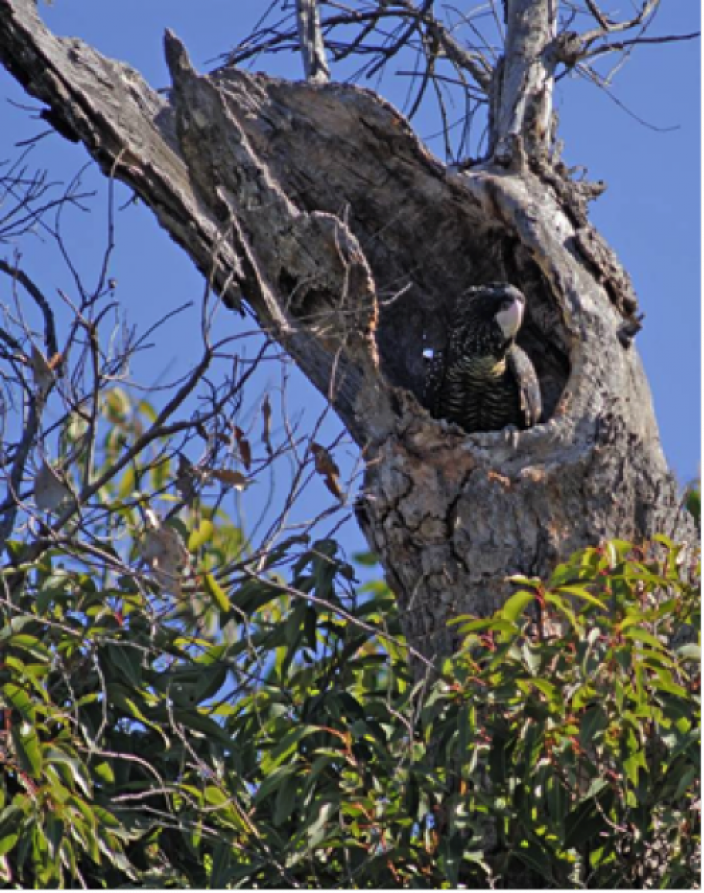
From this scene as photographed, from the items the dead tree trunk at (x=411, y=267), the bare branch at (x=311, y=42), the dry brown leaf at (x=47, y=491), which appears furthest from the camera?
the bare branch at (x=311, y=42)

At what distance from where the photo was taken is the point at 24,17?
4383mm

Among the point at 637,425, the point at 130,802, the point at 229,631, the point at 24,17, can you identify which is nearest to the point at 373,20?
the point at 24,17

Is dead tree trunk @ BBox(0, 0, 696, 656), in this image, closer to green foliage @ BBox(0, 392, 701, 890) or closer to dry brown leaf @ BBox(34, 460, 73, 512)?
green foliage @ BBox(0, 392, 701, 890)

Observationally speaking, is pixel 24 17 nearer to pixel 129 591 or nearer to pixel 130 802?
pixel 129 591

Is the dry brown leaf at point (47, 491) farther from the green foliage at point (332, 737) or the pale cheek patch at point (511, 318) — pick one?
the pale cheek patch at point (511, 318)

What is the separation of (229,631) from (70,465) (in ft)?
2.00

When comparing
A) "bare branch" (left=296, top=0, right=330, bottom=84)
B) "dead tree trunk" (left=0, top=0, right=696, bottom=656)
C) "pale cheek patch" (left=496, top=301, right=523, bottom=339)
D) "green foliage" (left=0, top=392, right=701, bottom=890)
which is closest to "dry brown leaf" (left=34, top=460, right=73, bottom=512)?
"green foliage" (left=0, top=392, right=701, bottom=890)

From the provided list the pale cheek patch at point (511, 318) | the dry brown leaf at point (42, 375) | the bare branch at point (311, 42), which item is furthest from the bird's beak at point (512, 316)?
the dry brown leaf at point (42, 375)

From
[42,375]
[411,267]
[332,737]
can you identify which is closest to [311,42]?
[411,267]

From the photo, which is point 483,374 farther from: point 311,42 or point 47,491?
point 47,491

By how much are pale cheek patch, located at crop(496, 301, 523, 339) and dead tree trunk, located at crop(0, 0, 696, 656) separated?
0.10 m

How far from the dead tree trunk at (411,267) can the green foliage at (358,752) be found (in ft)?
0.82

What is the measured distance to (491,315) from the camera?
4.65 metres

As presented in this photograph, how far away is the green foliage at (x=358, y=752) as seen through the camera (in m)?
3.21
